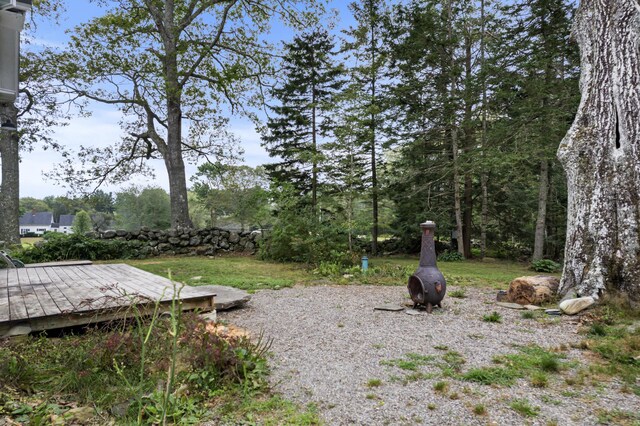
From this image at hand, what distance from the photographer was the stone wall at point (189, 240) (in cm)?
1035

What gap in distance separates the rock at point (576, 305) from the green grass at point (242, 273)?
395cm

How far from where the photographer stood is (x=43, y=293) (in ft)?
11.5

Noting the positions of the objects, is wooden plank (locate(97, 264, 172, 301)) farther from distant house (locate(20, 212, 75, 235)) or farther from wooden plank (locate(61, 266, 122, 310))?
distant house (locate(20, 212, 75, 235))

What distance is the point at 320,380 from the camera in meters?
2.31

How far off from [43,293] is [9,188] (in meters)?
9.32

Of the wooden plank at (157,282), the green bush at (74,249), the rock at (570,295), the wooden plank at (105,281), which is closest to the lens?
the wooden plank at (105,281)

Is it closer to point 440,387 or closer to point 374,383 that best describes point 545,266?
point 440,387

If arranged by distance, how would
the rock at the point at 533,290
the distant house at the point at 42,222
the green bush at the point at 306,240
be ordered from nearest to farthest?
the rock at the point at 533,290, the green bush at the point at 306,240, the distant house at the point at 42,222

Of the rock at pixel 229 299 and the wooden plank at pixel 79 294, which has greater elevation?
the wooden plank at pixel 79 294

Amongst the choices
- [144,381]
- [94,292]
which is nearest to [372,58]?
[94,292]

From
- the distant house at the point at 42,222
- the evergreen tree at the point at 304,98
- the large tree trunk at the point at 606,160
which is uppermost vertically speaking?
the evergreen tree at the point at 304,98

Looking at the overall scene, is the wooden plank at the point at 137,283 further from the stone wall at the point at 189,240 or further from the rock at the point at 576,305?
the stone wall at the point at 189,240

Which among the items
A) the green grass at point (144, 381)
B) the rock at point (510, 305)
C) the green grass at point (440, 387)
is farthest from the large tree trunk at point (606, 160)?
the green grass at point (144, 381)

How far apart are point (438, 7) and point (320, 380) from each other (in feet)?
42.5
